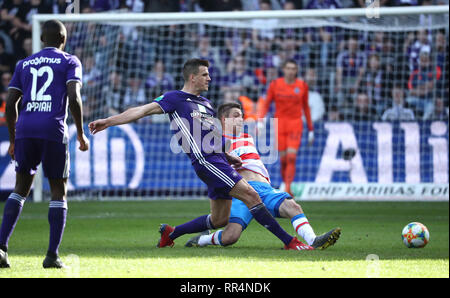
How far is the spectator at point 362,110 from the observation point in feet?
45.5

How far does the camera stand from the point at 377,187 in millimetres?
12578

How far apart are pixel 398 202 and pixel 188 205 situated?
11.2 feet

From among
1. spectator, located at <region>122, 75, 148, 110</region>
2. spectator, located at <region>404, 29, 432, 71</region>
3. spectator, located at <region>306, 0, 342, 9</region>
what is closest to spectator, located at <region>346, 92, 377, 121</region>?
spectator, located at <region>404, 29, 432, 71</region>

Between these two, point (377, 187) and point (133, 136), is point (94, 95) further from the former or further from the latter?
point (377, 187)

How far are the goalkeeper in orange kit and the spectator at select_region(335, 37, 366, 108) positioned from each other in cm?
273

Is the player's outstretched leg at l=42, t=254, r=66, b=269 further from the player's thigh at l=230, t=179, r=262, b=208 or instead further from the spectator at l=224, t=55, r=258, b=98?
the spectator at l=224, t=55, r=258, b=98

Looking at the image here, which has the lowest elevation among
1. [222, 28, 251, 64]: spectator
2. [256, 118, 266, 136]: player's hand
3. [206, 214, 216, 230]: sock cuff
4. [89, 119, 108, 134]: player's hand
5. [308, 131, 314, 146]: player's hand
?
[206, 214, 216, 230]: sock cuff

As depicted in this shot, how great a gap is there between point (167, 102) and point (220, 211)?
3.45 feet

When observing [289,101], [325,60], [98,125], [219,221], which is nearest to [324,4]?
[325,60]

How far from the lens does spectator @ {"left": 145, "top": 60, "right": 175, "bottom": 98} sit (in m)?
14.5

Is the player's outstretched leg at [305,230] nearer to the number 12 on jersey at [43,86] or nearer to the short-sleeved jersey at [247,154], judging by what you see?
the short-sleeved jersey at [247,154]

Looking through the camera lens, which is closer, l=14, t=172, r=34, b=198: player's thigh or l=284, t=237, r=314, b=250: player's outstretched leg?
l=14, t=172, r=34, b=198: player's thigh

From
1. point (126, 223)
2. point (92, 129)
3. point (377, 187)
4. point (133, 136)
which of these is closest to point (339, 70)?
point (377, 187)

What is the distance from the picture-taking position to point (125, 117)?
5699 mm
